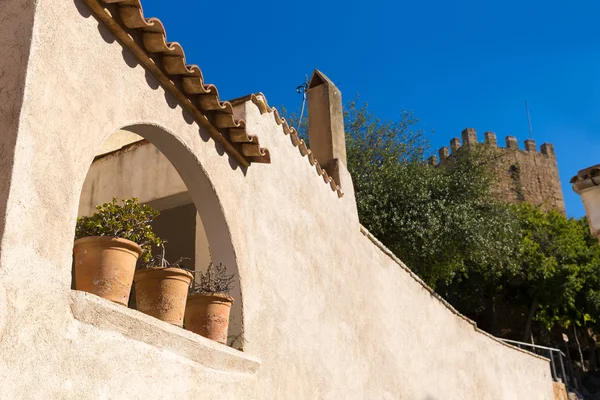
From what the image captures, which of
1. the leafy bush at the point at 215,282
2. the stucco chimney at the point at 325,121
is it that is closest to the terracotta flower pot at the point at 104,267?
the leafy bush at the point at 215,282

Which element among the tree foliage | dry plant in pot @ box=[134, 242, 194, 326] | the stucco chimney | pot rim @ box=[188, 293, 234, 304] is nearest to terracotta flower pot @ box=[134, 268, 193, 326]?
dry plant in pot @ box=[134, 242, 194, 326]

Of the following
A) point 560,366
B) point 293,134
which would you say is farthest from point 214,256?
point 560,366

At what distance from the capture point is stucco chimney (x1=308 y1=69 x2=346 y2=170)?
8.26 m

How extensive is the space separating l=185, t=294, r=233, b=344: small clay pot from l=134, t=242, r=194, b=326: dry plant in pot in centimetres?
30

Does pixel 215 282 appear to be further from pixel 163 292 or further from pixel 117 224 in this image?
pixel 117 224

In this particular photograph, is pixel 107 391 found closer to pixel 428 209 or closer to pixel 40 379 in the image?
pixel 40 379

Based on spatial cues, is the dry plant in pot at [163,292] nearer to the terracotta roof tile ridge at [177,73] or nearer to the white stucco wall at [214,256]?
the white stucco wall at [214,256]

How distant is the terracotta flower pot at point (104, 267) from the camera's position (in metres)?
3.71

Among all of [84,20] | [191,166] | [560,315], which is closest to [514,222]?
[560,315]

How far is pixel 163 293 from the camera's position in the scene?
165 inches

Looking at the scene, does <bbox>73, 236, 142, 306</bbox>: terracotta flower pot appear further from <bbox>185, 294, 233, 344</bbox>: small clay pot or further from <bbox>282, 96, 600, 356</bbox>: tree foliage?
<bbox>282, 96, 600, 356</bbox>: tree foliage

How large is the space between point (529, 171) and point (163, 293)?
38556mm

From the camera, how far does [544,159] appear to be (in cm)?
4119

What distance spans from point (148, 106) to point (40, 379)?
186 cm
